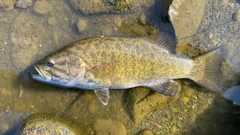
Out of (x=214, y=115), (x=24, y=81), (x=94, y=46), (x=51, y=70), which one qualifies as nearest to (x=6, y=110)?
(x=24, y=81)

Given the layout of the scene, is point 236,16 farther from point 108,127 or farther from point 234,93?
point 108,127

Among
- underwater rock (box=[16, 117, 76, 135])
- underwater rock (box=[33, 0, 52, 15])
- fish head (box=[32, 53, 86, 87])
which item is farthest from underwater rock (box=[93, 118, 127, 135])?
underwater rock (box=[33, 0, 52, 15])

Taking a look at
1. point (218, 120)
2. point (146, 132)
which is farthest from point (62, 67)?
point (218, 120)

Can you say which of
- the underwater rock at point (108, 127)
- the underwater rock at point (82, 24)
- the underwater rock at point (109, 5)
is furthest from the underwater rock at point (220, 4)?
the underwater rock at point (108, 127)

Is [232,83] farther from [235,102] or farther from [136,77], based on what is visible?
[136,77]

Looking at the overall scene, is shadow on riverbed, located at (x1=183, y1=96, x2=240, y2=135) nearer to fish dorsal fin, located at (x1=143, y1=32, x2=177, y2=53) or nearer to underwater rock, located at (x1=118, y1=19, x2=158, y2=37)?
fish dorsal fin, located at (x1=143, y1=32, x2=177, y2=53)
